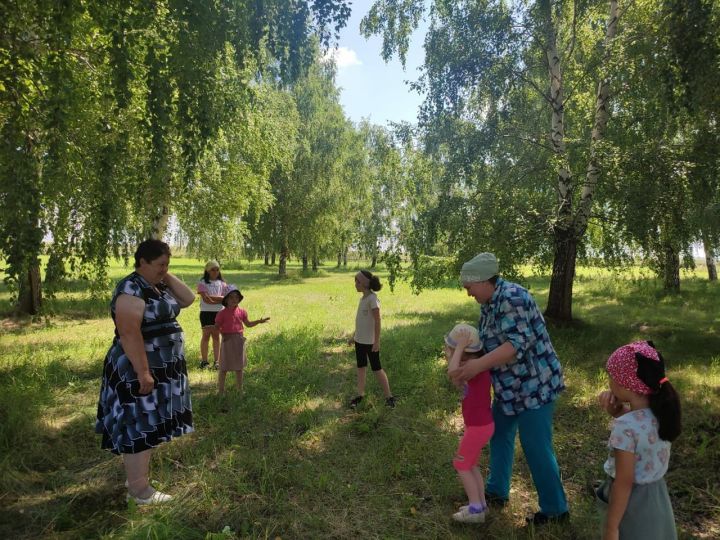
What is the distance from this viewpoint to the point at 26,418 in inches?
207

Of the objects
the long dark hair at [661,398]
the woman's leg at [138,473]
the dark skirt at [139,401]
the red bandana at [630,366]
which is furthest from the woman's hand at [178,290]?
the long dark hair at [661,398]

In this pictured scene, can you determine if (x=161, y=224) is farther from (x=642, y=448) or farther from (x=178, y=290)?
(x=642, y=448)

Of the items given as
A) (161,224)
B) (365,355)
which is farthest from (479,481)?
(161,224)

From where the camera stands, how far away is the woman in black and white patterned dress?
11.3 feet

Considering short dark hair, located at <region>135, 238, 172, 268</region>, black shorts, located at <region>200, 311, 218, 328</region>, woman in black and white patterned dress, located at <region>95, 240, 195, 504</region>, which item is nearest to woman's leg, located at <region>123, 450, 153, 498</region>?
woman in black and white patterned dress, located at <region>95, 240, 195, 504</region>

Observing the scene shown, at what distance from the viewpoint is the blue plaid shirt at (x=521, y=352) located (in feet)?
10.5

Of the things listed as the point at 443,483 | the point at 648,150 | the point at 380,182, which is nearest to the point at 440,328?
the point at 380,182

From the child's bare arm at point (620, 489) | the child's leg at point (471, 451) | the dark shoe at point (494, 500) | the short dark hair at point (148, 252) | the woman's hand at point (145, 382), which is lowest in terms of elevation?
the dark shoe at point (494, 500)

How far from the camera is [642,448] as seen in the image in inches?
89.7

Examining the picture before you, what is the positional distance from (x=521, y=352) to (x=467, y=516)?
1434 mm

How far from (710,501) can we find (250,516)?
13.0 ft

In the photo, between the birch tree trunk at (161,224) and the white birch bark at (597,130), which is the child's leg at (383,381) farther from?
the birch tree trunk at (161,224)

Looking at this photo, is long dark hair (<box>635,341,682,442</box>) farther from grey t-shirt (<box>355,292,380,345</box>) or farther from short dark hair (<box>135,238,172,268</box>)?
grey t-shirt (<box>355,292,380,345</box>)

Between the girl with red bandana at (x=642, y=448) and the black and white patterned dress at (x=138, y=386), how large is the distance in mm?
3266
